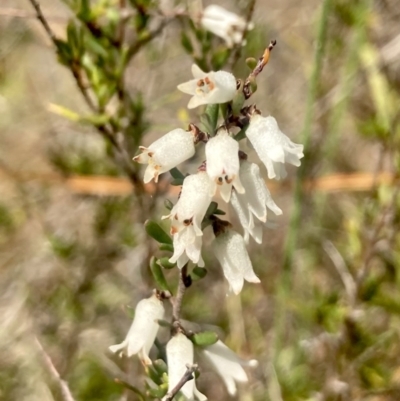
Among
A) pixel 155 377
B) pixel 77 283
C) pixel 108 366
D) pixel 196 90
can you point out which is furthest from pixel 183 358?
pixel 77 283

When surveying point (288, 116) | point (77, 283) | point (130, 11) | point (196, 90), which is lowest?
point (77, 283)

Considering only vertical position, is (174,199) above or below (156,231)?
below

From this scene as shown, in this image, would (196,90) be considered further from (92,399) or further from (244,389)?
(92,399)

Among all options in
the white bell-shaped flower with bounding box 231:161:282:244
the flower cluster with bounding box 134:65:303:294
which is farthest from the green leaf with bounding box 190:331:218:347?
the white bell-shaped flower with bounding box 231:161:282:244

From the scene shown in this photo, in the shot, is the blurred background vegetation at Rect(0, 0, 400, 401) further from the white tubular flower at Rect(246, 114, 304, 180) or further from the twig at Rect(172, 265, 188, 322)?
the white tubular flower at Rect(246, 114, 304, 180)

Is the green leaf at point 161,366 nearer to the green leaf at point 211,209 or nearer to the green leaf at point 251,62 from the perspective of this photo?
the green leaf at point 211,209

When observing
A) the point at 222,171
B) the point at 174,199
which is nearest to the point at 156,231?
the point at 222,171

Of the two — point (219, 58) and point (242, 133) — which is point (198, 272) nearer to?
point (242, 133)
